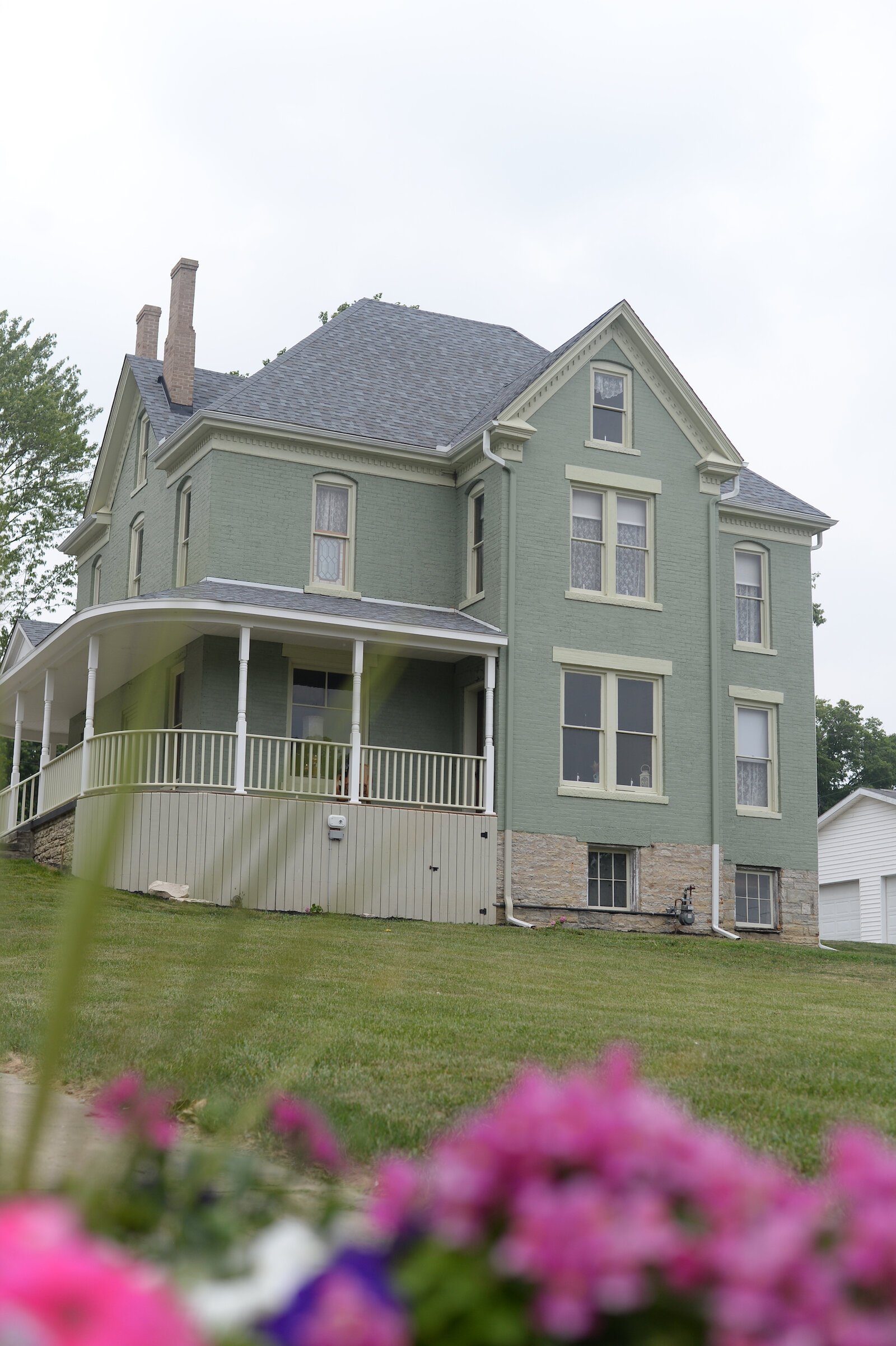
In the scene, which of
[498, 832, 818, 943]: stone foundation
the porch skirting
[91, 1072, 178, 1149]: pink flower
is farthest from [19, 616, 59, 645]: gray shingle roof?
[91, 1072, 178, 1149]: pink flower

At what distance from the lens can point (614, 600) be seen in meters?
21.3

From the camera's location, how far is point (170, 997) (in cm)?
880

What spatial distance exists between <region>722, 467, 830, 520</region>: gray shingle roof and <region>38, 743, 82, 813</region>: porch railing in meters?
11.0

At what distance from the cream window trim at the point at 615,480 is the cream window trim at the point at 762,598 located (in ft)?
7.54

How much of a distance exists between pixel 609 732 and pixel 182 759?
Result: 6.21 meters

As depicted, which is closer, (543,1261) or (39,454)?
(543,1261)

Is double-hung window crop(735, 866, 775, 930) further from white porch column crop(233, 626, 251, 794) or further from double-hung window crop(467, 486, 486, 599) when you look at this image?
white porch column crop(233, 626, 251, 794)

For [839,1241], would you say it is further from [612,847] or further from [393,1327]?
[612,847]

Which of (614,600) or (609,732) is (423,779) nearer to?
(609,732)

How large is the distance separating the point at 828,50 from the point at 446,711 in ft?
33.8

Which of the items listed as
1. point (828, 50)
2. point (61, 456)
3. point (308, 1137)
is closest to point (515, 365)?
point (828, 50)

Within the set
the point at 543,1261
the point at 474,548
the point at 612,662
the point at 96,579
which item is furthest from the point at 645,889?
the point at 543,1261

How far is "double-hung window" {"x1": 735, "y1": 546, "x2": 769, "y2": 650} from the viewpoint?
2331 cm

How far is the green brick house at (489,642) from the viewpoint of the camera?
63.0 feet
